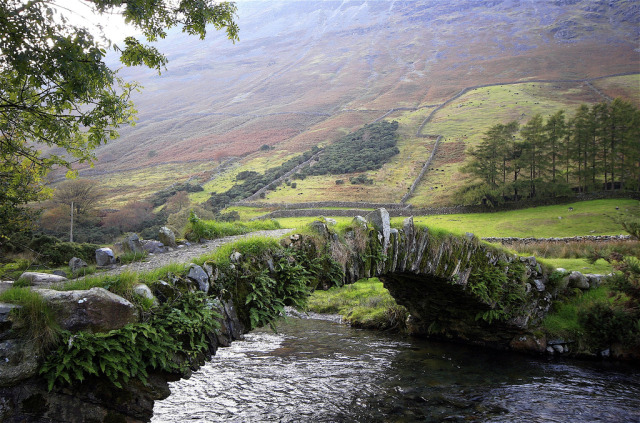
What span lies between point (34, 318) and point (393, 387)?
9367 millimetres

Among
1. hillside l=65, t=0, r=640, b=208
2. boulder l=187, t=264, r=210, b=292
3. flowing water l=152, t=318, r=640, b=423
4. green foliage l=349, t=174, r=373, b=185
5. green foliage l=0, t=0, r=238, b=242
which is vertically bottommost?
flowing water l=152, t=318, r=640, b=423

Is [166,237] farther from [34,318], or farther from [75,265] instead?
[34,318]

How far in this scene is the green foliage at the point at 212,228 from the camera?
11602 millimetres

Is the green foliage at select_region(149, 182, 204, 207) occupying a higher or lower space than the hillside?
lower

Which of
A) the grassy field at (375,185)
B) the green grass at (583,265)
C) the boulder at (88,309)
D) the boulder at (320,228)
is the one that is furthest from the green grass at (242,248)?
the grassy field at (375,185)

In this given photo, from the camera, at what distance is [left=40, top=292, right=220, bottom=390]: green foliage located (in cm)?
520

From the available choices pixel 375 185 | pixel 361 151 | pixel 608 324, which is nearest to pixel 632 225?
pixel 608 324

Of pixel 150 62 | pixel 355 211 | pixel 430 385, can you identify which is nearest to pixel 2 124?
pixel 150 62

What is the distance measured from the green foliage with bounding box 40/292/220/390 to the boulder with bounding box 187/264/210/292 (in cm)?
20

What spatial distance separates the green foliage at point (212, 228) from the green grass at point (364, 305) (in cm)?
570

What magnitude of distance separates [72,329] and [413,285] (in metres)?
12.0

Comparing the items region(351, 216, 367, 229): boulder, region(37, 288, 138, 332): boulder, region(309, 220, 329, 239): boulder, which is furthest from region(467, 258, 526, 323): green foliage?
region(37, 288, 138, 332): boulder

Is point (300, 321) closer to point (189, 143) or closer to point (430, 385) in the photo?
point (430, 385)

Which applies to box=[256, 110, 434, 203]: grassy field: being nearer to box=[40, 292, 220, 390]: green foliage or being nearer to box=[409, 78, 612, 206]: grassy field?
box=[409, 78, 612, 206]: grassy field
